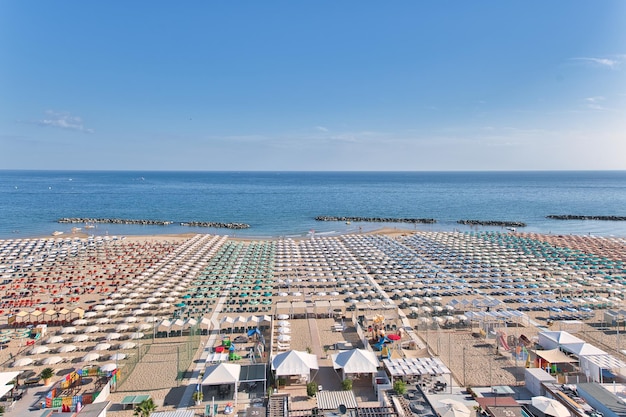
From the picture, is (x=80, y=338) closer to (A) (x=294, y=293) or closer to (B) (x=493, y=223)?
(A) (x=294, y=293)

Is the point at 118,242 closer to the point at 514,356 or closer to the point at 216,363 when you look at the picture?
the point at 216,363

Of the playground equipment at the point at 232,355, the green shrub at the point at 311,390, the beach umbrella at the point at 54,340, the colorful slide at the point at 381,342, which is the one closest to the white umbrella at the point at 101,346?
the beach umbrella at the point at 54,340

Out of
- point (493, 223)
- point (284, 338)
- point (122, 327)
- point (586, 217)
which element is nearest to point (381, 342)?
point (284, 338)

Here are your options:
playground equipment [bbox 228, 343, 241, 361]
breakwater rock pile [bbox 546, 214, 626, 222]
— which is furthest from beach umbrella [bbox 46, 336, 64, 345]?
breakwater rock pile [bbox 546, 214, 626, 222]

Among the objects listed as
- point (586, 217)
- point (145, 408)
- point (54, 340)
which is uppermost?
point (586, 217)

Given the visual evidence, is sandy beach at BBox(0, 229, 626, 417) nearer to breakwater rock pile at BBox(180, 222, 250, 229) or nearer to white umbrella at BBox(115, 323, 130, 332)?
white umbrella at BBox(115, 323, 130, 332)
